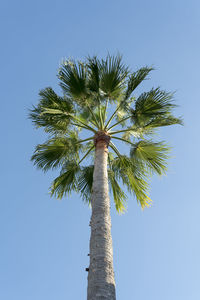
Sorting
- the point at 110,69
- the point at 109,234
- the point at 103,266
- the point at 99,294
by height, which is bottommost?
the point at 99,294

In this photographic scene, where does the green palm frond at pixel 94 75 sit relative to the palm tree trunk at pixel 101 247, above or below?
above

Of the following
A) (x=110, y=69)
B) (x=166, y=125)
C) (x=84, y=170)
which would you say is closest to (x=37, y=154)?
(x=84, y=170)

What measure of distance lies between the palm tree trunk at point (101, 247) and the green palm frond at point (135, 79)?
2515mm

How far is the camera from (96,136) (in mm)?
7914

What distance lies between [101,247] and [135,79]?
489 cm

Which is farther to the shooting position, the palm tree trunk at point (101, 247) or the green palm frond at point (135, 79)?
the green palm frond at point (135, 79)

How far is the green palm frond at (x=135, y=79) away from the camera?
8242mm

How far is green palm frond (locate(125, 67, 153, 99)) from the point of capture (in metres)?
8.24

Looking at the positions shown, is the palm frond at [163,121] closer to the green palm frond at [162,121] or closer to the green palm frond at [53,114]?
the green palm frond at [162,121]

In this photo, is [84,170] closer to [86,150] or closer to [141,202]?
[86,150]

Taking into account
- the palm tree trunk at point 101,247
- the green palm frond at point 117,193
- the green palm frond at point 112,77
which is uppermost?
the green palm frond at point 112,77

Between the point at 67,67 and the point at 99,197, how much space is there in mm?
4055

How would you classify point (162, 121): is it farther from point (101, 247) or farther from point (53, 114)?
point (101, 247)

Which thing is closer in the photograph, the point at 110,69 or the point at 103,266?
the point at 103,266
